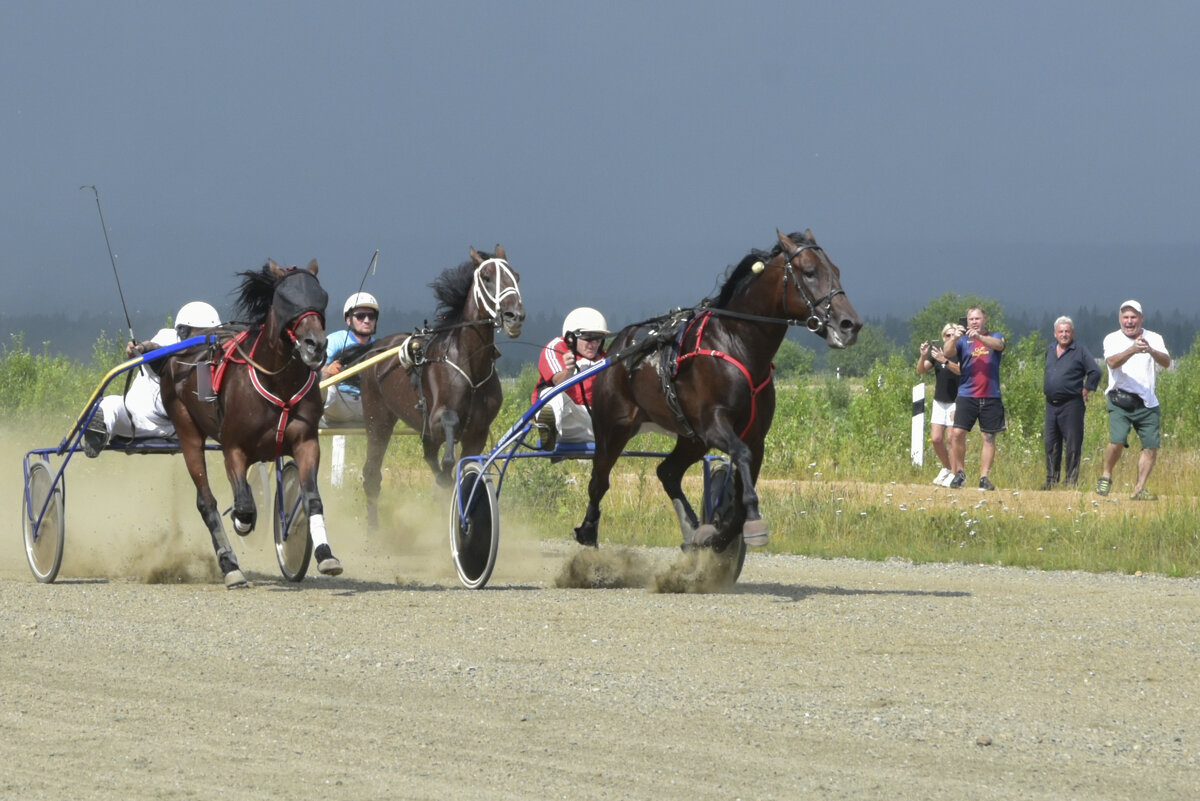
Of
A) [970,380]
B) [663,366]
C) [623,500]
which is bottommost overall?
[623,500]

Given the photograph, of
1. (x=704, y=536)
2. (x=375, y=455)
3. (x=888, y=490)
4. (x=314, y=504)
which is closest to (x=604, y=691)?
(x=704, y=536)

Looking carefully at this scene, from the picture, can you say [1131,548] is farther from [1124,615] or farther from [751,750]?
[751,750]

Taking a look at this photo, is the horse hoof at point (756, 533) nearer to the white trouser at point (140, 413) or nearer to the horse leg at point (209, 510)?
the horse leg at point (209, 510)

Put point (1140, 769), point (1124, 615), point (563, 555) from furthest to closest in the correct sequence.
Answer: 1. point (563, 555)
2. point (1124, 615)
3. point (1140, 769)

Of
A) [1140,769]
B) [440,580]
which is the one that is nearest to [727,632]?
[1140,769]

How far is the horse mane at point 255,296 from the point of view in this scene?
9906mm

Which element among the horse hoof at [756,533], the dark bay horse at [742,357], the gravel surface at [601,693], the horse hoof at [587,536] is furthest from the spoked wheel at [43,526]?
the horse hoof at [756,533]

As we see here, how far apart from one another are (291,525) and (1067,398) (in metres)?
7.55

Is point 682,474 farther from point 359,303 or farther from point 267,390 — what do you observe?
point 359,303

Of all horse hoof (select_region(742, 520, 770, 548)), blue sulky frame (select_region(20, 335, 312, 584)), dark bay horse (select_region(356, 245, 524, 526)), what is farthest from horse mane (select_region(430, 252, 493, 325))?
horse hoof (select_region(742, 520, 770, 548))

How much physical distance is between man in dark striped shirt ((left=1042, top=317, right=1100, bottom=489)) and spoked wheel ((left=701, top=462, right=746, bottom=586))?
589 centimetres

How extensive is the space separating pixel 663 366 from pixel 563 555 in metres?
3.33

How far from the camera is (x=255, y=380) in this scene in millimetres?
9633

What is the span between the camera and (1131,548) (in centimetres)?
1171
